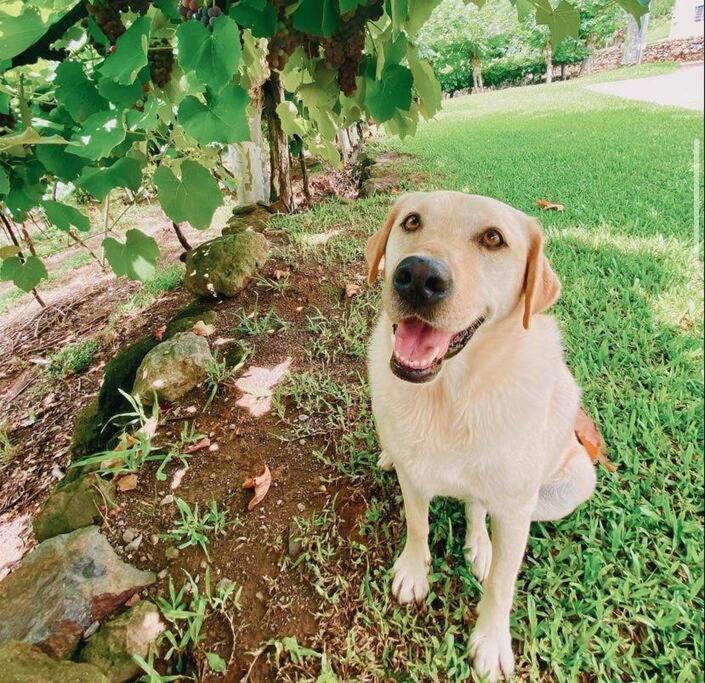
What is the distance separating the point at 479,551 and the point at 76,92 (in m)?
2.46

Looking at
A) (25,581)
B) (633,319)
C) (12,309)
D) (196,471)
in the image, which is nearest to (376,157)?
(12,309)

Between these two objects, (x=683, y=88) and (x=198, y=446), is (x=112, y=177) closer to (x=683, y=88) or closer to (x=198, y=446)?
(x=198, y=446)

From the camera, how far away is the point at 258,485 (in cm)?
258

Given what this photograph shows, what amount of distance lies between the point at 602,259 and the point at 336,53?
339cm

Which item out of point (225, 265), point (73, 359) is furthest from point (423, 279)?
point (73, 359)

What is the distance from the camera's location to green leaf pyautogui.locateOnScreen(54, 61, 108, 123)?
152 centimetres

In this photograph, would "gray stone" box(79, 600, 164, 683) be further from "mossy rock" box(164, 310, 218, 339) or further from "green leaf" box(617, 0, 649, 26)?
"green leaf" box(617, 0, 649, 26)

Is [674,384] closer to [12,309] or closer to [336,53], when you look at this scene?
[336,53]

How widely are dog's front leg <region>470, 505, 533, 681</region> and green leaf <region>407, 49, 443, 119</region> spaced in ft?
5.34

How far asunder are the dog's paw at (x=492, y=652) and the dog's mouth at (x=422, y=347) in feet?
3.54

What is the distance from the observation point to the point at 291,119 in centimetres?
265

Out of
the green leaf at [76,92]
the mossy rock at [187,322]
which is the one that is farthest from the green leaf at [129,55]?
the mossy rock at [187,322]

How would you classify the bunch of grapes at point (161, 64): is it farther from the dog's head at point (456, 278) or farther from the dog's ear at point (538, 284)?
the dog's ear at point (538, 284)

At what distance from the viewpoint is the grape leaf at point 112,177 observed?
1.70m
